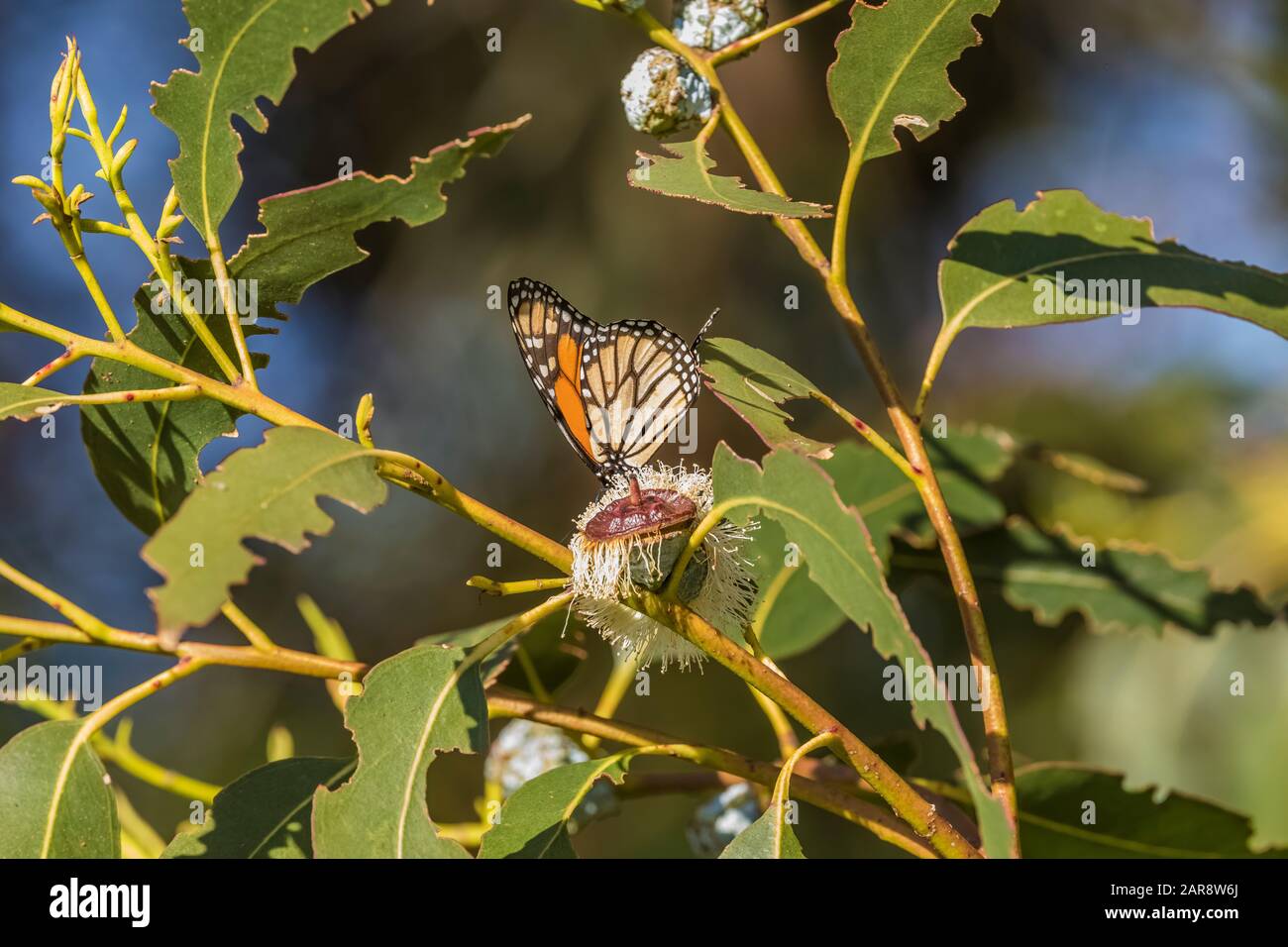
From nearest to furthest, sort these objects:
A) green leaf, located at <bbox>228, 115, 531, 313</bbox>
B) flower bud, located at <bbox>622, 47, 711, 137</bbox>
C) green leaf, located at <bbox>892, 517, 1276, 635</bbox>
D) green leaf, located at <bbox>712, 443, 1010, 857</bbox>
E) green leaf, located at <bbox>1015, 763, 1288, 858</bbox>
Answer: green leaf, located at <bbox>712, 443, 1010, 857</bbox>, green leaf, located at <bbox>228, 115, 531, 313</bbox>, flower bud, located at <bbox>622, 47, 711, 137</bbox>, green leaf, located at <bbox>1015, 763, 1288, 858</bbox>, green leaf, located at <bbox>892, 517, 1276, 635</bbox>

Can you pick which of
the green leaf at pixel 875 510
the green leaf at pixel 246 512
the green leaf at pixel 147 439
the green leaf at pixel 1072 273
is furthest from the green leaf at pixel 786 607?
the green leaf at pixel 246 512

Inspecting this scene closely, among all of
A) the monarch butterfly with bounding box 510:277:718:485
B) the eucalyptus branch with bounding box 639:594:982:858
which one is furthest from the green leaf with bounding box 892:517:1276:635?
the eucalyptus branch with bounding box 639:594:982:858

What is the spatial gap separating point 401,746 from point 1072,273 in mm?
691

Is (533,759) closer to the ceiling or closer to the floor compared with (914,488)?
closer to the floor

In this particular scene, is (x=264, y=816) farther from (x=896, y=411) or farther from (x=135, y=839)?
(x=896, y=411)

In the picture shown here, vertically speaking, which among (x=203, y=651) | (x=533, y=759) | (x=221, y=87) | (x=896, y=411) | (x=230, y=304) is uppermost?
(x=221, y=87)

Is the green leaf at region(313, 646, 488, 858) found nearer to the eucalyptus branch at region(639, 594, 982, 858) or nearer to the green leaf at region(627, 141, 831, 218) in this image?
the eucalyptus branch at region(639, 594, 982, 858)

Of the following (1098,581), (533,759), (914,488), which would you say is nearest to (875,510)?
(914,488)

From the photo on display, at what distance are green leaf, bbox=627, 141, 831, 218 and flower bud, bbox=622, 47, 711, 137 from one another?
9 cm

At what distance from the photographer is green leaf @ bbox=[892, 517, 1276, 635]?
4.81 feet

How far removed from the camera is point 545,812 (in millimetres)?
934

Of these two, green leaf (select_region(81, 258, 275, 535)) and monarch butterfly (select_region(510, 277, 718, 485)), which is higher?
monarch butterfly (select_region(510, 277, 718, 485))

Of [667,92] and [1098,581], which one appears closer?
[667,92]
